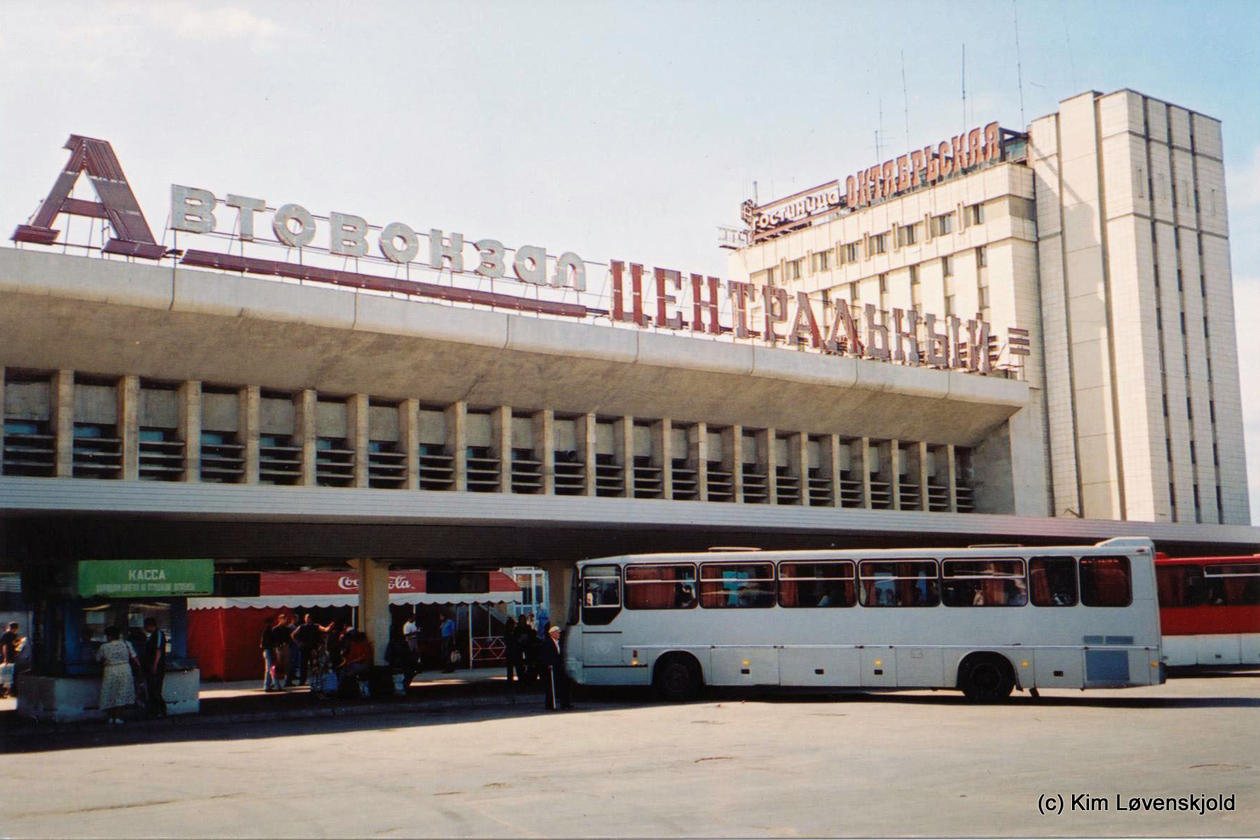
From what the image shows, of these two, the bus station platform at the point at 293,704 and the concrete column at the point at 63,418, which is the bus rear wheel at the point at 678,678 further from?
the concrete column at the point at 63,418

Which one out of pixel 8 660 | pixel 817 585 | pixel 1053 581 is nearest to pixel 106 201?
pixel 8 660

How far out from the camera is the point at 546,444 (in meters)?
32.3

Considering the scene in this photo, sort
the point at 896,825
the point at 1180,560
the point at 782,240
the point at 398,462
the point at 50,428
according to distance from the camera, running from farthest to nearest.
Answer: the point at 782,240, the point at 398,462, the point at 1180,560, the point at 50,428, the point at 896,825

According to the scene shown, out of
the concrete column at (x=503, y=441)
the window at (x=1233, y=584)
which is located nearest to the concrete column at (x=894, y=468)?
the window at (x=1233, y=584)

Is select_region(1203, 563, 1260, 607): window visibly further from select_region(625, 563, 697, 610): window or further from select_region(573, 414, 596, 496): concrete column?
select_region(573, 414, 596, 496): concrete column

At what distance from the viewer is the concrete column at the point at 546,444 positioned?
32.1 meters

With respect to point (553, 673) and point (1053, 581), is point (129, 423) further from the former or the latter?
point (1053, 581)

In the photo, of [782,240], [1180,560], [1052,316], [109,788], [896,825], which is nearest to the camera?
[896,825]

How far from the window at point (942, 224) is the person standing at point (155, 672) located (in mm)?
36047

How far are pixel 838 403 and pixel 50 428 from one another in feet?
69.9

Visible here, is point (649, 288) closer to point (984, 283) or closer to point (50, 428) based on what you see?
point (50, 428)

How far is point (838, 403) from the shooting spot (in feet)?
121

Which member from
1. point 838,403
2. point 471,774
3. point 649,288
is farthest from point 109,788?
point 838,403

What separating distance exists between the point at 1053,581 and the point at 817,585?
13.5 feet
